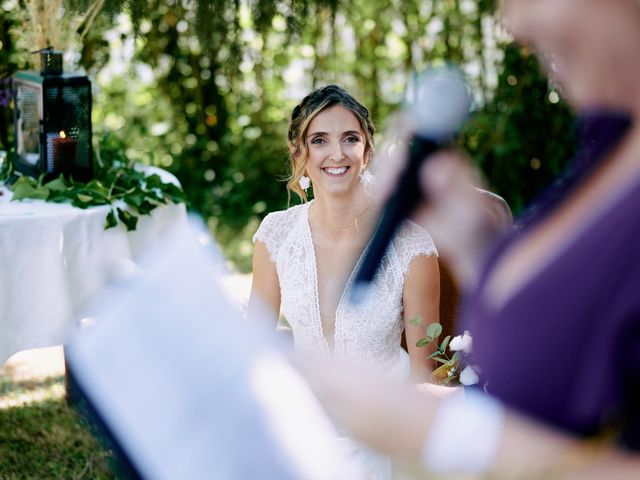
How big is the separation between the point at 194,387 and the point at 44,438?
3.06 meters

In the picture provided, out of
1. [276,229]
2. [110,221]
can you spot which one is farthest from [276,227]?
[110,221]

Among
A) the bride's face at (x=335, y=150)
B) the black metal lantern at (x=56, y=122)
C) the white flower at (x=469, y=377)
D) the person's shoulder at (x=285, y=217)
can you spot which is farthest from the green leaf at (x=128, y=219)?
the white flower at (x=469, y=377)

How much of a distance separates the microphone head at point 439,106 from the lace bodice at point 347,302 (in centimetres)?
163

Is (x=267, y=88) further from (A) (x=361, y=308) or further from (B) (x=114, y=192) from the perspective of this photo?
(A) (x=361, y=308)

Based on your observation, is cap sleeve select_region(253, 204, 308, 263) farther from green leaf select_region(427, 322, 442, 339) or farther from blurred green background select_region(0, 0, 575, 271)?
blurred green background select_region(0, 0, 575, 271)

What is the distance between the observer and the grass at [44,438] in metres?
3.32

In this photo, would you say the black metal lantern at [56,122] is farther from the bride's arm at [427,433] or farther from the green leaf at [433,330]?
the bride's arm at [427,433]

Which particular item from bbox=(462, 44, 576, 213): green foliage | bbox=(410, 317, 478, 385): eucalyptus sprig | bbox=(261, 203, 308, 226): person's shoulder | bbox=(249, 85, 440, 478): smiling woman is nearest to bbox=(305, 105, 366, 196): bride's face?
bbox=(249, 85, 440, 478): smiling woman

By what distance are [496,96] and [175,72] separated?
2313mm

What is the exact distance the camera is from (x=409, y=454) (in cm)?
73

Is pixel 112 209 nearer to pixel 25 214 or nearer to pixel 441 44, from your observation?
pixel 25 214

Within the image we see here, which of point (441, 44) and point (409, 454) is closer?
point (409, 454)

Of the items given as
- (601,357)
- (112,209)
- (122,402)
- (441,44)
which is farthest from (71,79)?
(441,44)

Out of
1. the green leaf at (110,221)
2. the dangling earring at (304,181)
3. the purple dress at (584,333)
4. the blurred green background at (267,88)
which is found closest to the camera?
the purple dress at (584,333)
